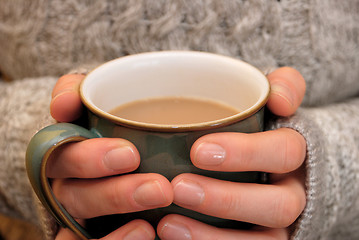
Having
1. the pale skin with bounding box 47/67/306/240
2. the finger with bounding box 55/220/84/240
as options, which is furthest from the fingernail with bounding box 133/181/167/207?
the finger with bounding box 55/220/84/240

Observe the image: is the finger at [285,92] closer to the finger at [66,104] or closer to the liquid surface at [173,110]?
the liquid surface at [173,110]

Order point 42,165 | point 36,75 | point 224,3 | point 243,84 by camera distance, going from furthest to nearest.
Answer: point 36,75, point 224,3, point 243,84, point 42,165

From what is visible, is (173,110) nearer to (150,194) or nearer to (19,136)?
(150,194)

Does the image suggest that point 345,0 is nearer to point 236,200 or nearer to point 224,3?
point 224,3

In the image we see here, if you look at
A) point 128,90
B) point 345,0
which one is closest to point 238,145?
point 128,90

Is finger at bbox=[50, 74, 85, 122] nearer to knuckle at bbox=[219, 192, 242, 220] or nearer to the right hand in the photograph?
the right hand

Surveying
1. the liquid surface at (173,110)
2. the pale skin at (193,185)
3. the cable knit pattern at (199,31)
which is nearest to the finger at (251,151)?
the pale skin at (193,185)

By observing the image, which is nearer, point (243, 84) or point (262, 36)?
point (243, 84)
